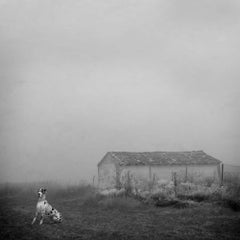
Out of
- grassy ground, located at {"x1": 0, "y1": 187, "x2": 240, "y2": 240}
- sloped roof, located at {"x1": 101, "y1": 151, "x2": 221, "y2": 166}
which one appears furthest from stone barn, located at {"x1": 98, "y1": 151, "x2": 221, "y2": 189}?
grassy ground, located at {"x1": 0, "y1": 187, "x2": 240, "y2": 240}

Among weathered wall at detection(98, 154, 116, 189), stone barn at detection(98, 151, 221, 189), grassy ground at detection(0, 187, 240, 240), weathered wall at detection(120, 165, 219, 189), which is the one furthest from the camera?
weathered wall at detection(98, 154, 116, 189)

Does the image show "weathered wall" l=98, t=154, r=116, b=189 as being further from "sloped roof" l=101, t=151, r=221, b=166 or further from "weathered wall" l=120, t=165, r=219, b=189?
"weathered wall" l=120, t=165, r=219, b=189

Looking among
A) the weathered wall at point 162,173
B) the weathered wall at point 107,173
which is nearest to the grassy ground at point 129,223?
the weathered wall at point 162,173

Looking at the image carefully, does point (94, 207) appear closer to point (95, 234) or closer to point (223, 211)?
point (223, 211)

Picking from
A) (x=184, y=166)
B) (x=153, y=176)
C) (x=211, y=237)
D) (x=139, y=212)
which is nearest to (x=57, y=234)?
(x=211, y=237)

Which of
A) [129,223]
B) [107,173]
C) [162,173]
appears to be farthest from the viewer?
[107,173]

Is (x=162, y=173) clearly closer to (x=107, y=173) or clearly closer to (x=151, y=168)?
(x=151, y=168)

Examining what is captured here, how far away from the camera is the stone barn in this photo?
36.5 metres

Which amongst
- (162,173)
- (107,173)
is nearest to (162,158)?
(162,173)

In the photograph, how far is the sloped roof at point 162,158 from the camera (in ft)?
124

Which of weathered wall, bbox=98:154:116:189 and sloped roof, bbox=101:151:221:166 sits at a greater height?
sloped roof, bbox=101:151:221:166

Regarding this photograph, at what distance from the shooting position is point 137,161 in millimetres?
37812

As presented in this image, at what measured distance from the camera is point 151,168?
37.7m

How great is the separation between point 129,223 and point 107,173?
21944 millimetres
